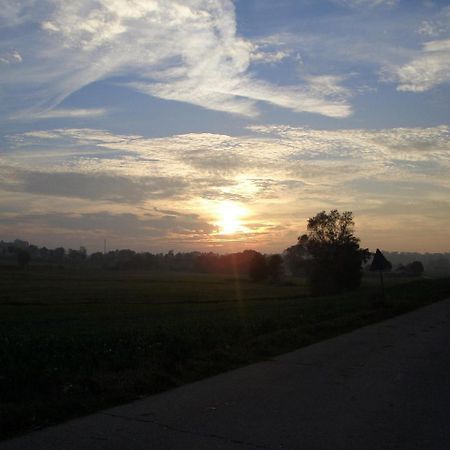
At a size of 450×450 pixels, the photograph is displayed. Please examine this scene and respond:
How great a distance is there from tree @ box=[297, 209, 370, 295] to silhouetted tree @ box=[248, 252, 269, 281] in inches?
1264

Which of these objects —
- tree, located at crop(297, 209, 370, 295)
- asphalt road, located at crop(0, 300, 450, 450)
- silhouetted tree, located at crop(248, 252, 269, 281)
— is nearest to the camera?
asphalt road, located at crop(0, 300, 450, 450)

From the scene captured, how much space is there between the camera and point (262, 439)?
6.26 metres

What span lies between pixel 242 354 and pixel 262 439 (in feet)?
18.2

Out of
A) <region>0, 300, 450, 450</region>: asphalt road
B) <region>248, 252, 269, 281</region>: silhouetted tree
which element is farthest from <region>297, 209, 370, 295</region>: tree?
<region>0, 300, 450, 450</region>: asphalt road

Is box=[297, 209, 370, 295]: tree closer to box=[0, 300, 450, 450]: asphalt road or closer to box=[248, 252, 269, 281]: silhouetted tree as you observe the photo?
box=[248, 252, 269, 281]: silhouetted tree

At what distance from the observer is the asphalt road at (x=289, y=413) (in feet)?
20.2

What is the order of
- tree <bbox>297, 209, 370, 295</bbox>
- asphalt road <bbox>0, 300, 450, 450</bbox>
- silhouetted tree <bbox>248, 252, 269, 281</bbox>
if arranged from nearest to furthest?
asphalt road <bbox>0, 300, 450, 450</bbox> < tree <bbox>297, 209, 370, 295</bbox> < silhouetted tree <bbox>248, 252, 269, 281</bbox>

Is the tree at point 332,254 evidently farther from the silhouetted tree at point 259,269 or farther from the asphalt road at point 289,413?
the asphalt road at point 289,413

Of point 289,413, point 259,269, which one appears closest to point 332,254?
point 259,269

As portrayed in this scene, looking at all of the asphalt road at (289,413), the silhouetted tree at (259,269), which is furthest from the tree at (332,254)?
the asphalt road at (289,413)

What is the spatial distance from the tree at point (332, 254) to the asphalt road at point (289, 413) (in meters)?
58.8

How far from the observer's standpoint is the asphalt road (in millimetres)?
6156

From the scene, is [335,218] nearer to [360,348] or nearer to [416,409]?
[360,348]

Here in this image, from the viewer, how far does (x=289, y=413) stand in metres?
7.34
